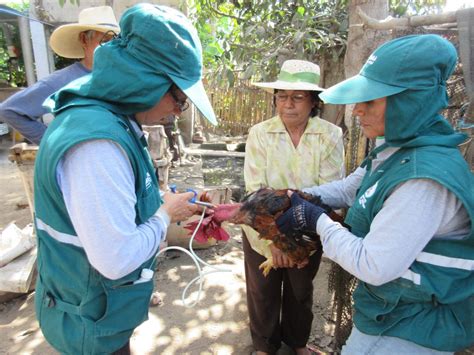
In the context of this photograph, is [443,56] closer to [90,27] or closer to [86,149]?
[86,149]

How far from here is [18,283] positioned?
3.58 m

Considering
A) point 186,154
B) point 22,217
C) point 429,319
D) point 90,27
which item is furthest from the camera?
point 186,154

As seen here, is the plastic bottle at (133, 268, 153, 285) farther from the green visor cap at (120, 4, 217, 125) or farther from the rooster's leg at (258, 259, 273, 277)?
the rooster's leg at (258, 259, 273, 277)

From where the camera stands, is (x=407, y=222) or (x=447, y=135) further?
(x=447, y=135)

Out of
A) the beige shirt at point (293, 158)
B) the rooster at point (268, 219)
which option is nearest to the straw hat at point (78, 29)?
the beige shirt at point (293, 158)

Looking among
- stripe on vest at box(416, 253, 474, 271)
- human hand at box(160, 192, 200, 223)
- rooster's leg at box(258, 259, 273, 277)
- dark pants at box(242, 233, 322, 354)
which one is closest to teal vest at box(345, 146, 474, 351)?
stripe on vest at box(416, 253, 474, 271)

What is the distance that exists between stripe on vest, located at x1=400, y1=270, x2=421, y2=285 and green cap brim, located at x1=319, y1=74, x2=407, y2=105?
75 centimetres

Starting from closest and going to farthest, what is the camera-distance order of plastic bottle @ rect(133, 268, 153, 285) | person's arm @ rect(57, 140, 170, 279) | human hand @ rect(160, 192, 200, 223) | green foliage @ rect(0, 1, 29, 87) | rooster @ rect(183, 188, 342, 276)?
person's arm @ rect(57, 140, 170, 279), plastic bottle @ rect(133, 268, 153, 285), human hand @ rect(160, 192, 200, 223), rooster @ rect(183, 188, 342, 276), green foliage @ rect(0, 1, 29, 87)

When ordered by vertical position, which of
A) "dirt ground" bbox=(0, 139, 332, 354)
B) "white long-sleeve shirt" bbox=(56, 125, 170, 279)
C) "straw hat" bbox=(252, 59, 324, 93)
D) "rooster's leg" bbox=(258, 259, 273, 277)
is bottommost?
"dirt ground" bbox=(0, 139, 332, 354)

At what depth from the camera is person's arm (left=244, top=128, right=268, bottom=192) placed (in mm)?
2660

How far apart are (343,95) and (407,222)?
25.8 inches

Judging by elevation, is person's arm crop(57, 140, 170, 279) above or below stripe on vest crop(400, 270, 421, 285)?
above

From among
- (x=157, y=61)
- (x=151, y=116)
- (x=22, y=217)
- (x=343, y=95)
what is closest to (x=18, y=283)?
(x=22, y=217)

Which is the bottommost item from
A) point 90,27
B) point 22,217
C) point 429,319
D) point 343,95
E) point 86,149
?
point 22,217
